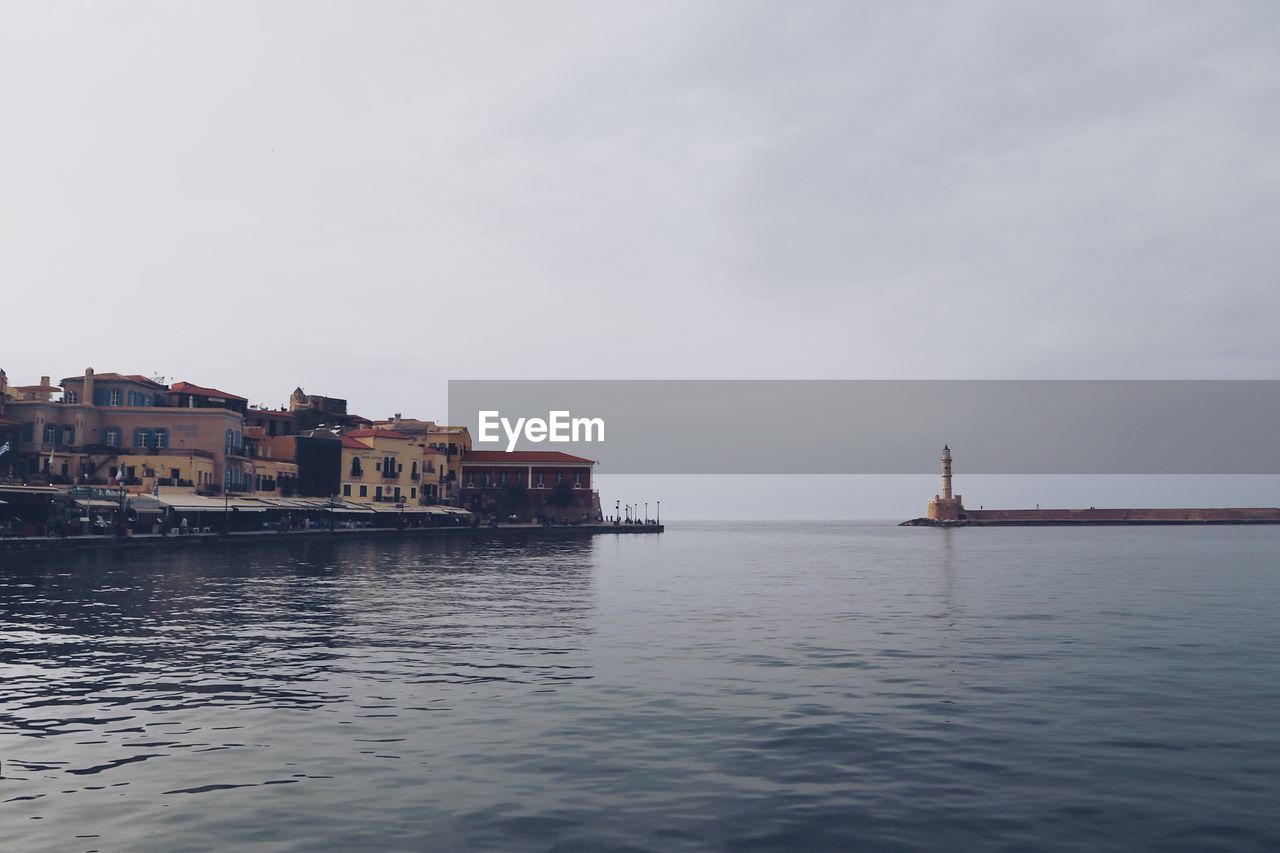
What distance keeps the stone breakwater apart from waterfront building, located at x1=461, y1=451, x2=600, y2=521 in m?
4.10

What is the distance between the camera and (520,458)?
138000 mm

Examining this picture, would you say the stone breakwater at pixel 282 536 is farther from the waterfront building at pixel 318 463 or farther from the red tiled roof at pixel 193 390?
the red tiled roof at pixel 193 390

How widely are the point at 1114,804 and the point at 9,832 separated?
12.5 m

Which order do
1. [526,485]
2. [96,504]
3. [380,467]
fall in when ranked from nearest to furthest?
[96,504], [380,467], [526,485]

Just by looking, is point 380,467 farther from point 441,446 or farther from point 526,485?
point 526,485

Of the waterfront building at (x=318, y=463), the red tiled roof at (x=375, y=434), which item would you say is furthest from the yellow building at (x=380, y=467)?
the waterfront building at (x=318, y=463)

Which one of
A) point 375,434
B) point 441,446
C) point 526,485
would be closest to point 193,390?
point 375,434

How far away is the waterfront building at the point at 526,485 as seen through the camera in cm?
13288

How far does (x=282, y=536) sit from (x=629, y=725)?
72.7 m

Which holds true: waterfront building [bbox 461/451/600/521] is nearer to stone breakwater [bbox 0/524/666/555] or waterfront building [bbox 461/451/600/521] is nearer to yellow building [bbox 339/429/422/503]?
stone breakwater [bbox 0/524/666/555]

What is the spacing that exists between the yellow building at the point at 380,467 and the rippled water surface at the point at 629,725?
221ft

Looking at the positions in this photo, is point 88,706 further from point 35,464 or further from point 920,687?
point 35,464

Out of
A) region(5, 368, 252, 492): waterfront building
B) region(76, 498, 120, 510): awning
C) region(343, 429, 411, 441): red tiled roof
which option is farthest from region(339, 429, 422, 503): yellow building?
region(76, 498, 120, 510): awning

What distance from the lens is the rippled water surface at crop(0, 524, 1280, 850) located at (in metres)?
11.2
